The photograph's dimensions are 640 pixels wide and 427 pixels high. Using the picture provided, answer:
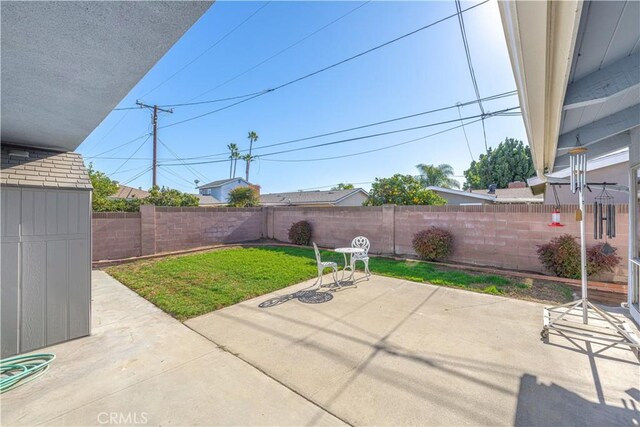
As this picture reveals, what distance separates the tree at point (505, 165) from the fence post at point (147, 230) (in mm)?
23063

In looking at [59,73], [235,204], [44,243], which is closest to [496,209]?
[59,73]

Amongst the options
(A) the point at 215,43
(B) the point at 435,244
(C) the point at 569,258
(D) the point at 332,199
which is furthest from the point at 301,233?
(D) the point at 332,199

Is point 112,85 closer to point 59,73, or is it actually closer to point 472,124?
point 59,73

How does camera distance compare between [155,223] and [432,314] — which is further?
[155,223]

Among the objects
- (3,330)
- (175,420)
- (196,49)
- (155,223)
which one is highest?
(196,49)

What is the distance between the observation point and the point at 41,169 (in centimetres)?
361

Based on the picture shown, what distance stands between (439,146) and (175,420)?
594 inches

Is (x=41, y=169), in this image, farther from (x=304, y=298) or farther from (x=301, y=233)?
(x=301, y=233)

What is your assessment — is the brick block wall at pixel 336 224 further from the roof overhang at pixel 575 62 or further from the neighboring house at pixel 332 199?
the neighboring house at pixel 332 199

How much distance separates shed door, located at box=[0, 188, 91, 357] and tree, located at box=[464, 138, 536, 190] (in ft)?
80.6

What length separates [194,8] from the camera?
157cm

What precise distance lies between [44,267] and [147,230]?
21.4 ft

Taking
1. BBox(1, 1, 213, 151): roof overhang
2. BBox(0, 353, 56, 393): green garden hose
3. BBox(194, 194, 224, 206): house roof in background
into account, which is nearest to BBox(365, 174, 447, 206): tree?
BBox(1, 1, 213, 151): roof overhang

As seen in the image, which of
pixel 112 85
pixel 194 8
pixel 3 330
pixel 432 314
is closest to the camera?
pixel 194 8
